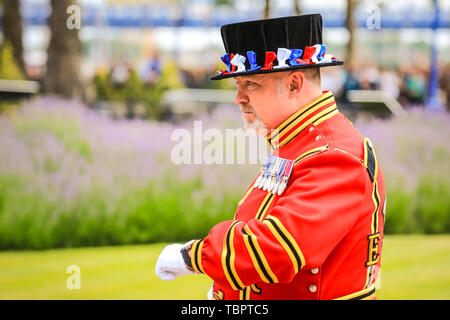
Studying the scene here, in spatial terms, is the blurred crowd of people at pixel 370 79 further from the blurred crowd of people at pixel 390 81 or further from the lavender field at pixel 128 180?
the lavender field at pixel 128 180

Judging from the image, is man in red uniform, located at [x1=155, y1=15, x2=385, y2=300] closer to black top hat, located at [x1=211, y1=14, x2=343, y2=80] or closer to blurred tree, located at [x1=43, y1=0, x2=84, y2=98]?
black top hat, located at [x1=211, y1=14, x2=343, y2=80]

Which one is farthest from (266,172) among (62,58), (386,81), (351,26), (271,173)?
(386,81)

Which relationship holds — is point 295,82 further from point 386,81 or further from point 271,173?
point 386,81

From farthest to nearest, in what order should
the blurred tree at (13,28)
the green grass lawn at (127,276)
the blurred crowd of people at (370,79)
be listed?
the blurred crowd of people at (370,79) < the blurred tree at (13,28) < the green grass lawn at (127,276)

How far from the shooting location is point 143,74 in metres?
9.14

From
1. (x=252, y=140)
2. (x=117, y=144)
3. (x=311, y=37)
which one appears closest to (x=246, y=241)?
(x=311, y=37)

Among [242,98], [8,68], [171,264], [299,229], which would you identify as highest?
[8,68]

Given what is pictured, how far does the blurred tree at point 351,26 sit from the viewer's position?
778 cm

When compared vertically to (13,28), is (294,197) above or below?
below

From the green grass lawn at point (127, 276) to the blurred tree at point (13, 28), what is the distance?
388 cm

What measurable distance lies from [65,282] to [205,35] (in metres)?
6.55

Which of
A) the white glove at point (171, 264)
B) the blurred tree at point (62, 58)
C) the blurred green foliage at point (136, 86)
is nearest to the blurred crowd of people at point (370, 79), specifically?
the blurred green foliage at point (136, 86)

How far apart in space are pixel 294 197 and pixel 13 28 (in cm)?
731

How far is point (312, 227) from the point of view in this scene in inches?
60.2
